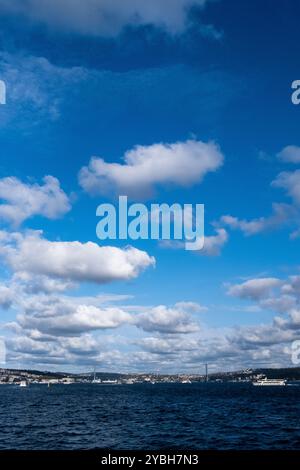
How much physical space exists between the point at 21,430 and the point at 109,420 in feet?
63.3

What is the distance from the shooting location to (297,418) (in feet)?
292
